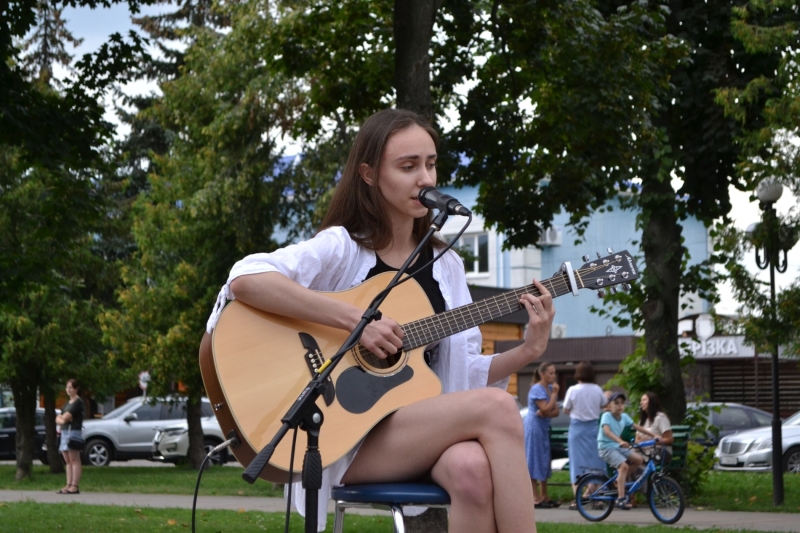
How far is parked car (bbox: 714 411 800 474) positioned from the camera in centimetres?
2098

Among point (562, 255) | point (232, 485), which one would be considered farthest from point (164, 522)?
point (562, 255)

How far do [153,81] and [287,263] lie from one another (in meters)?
27.4

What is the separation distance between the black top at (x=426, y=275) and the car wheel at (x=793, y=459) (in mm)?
A: 18695

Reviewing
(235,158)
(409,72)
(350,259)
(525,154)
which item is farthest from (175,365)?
(350,259)

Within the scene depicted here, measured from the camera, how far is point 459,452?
11.0 feet

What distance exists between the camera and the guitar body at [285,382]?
11.8ft

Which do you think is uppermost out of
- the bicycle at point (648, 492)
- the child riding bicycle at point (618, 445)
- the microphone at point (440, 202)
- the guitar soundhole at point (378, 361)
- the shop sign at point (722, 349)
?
the shop sign at point (722, 349)

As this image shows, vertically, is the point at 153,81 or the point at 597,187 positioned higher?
the point at 153,81

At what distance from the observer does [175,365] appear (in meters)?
21.3

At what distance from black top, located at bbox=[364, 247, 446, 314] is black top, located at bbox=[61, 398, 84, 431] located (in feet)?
46.9

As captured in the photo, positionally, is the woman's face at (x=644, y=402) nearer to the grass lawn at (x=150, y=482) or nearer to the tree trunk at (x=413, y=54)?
the grass lawn at (x=150, y=482)

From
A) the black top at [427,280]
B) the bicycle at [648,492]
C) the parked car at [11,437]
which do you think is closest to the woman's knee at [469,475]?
the black top at [427,280]

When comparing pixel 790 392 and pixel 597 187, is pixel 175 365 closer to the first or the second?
pixel 597 187

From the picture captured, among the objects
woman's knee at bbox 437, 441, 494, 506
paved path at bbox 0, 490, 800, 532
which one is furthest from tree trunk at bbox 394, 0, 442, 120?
woman's knee at bbox 437, 441, 494, 506
